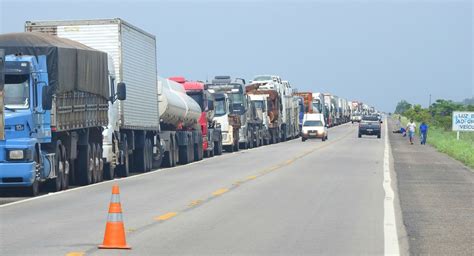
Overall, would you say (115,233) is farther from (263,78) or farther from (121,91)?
(263,78)

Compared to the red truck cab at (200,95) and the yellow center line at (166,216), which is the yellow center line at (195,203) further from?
the red truck cab at (200,95)

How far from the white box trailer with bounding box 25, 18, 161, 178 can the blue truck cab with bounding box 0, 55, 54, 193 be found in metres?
5.24

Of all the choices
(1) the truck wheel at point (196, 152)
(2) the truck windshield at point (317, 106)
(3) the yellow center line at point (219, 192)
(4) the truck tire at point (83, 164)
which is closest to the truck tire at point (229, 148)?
(1) the truck wheel at point (196, 152)

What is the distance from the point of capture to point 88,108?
2656cm

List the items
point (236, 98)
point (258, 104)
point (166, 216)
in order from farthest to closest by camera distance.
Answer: point (258, 104) < point (236, 98) < point (166, 216)

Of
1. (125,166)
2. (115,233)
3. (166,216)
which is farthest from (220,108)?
(115,233)

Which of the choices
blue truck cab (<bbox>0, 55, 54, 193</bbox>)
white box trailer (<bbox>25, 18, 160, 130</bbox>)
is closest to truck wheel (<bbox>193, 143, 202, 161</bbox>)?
white box trailer (<bbox>25, 18, 160, 130</bbox>)

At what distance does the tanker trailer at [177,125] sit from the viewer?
36.3 metres

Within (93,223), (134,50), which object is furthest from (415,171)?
(93,223)

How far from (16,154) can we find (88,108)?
15.6ft

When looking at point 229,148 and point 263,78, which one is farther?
point 263,78

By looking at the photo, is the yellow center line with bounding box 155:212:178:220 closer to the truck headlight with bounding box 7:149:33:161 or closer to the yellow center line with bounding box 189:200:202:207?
the yellow center line with bounding box 189:200:202:207

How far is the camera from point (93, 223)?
1625 cm

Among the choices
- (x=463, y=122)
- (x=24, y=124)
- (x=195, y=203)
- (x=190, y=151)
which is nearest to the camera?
(x=195, y=203)
